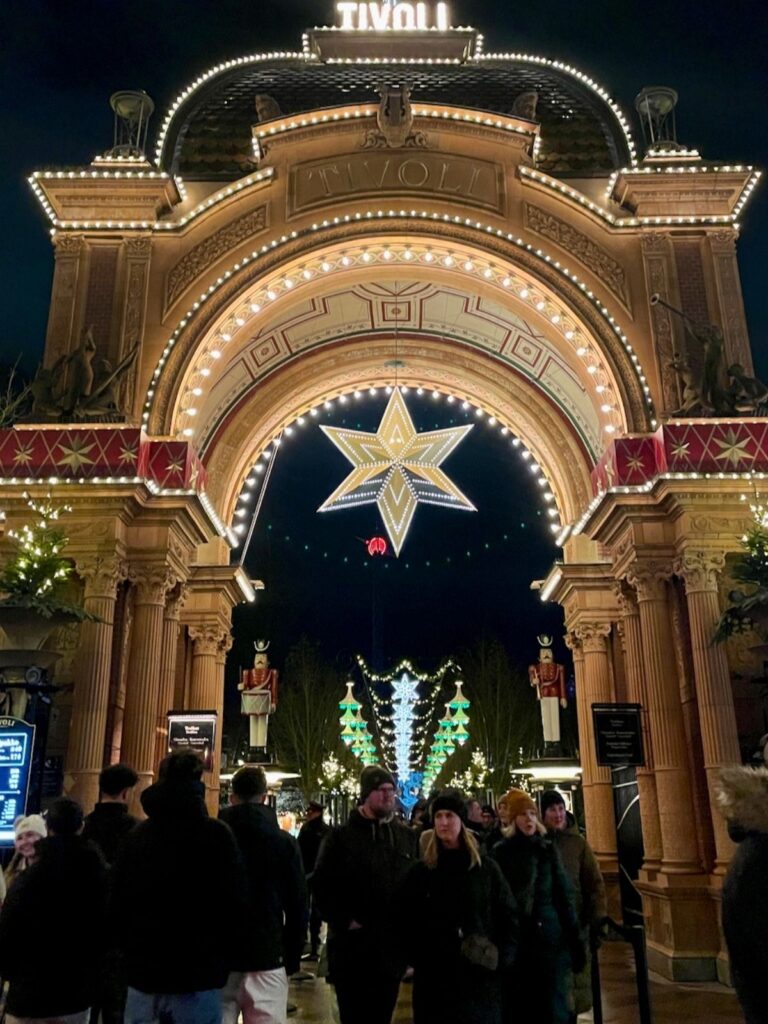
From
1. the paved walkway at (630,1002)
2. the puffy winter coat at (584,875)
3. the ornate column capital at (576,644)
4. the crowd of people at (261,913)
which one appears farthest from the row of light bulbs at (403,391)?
the crowd of people at (261,913)

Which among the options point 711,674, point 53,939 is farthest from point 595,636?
point 53,939

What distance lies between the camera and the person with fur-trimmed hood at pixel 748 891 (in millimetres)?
2688

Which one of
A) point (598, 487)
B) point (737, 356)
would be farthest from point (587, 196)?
point (598, 487)

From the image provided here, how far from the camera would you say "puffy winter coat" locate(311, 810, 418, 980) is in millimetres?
4758

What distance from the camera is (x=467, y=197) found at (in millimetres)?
14789

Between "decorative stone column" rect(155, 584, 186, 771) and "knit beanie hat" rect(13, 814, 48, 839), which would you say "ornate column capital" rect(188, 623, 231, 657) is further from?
"knit beanie hat" rect(13, 814, 48, 839)

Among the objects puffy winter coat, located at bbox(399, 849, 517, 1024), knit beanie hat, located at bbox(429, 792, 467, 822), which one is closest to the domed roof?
knit beanie hat, located at bbox(429, 792, 467, 822)

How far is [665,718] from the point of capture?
480 inches

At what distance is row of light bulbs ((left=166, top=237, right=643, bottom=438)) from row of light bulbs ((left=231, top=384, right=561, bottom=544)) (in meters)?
4.10

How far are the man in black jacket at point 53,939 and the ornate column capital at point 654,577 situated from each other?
992 centimetres

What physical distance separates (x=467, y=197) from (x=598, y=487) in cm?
527

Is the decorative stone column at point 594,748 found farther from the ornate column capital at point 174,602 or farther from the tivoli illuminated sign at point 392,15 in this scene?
the tivoli illuminated sign at point 392,15

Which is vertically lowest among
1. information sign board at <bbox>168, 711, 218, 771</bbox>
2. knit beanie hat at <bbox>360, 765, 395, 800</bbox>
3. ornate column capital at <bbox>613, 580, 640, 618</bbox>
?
knit beanie hat at <bbox>360, 765, 395, 800</bbox>

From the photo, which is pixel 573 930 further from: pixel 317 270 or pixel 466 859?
pixel 317 270
